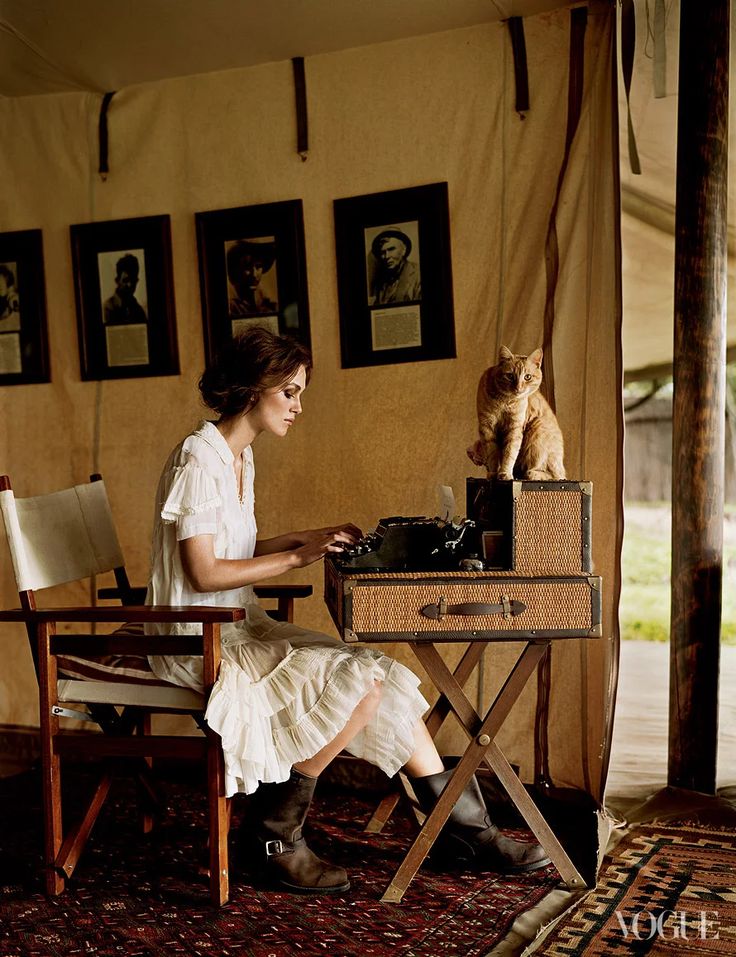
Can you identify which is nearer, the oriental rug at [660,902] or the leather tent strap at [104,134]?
the oriental rug at [660,902]

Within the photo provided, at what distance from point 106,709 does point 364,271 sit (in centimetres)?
179

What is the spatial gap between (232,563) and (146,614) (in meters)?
0.28

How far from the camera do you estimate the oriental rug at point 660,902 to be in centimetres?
219

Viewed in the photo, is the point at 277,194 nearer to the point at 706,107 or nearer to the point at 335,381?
the point at 335,381

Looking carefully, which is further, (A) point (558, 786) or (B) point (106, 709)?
(A) point (558, 786)

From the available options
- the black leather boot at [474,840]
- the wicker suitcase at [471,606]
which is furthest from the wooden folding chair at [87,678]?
the black leather boot at [474,840]

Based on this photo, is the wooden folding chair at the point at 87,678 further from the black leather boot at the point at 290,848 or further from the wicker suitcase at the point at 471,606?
the wicker suitcase at the point at 471,606

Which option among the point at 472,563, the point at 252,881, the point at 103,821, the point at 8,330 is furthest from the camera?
the point at 8,330

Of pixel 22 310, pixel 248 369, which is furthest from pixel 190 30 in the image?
pixel 248 369

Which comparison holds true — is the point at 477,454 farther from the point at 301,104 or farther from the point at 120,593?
the point at 301,104

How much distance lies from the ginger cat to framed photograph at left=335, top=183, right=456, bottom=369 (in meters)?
0.84

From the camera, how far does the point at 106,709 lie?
2740 mm

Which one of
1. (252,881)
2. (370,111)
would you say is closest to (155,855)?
(252,881)

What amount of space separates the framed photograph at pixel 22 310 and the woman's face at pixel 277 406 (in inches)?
62.9
